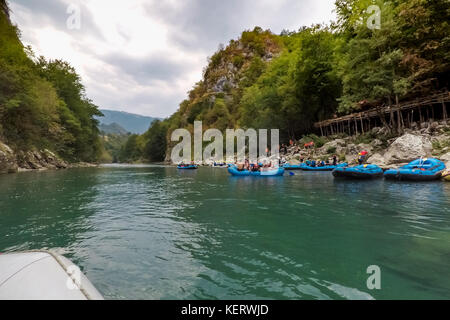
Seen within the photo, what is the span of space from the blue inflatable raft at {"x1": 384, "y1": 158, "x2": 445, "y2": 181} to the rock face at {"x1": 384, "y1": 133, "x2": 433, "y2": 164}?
2.96m

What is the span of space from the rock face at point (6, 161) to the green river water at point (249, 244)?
19.2 m

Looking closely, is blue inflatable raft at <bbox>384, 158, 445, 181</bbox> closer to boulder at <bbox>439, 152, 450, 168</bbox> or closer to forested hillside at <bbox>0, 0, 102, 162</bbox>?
boulder at <bbox>439, 152, 450, 168</bbox>

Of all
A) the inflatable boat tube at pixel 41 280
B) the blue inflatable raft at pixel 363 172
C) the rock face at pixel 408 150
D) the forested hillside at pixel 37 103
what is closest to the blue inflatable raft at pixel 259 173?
the blue inflatable raft at pixel 363 172

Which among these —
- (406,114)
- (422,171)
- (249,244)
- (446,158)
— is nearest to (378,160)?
(446,158)

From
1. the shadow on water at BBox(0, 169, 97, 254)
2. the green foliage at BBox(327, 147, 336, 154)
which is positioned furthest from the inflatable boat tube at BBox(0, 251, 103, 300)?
the green foliage at BBox(327, 147, 336, 154)

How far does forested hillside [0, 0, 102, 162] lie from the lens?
26114 millimetres

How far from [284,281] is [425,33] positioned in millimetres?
28155

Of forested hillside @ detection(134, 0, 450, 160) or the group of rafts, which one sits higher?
forested hillside @ detection(134, 0, 450, 160)

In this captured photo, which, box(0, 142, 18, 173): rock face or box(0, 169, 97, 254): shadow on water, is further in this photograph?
box(0, 142, 18, 173): rock face

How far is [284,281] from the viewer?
3.63 metres

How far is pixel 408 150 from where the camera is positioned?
56.2 feet

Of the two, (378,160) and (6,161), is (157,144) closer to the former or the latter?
(6,161)
